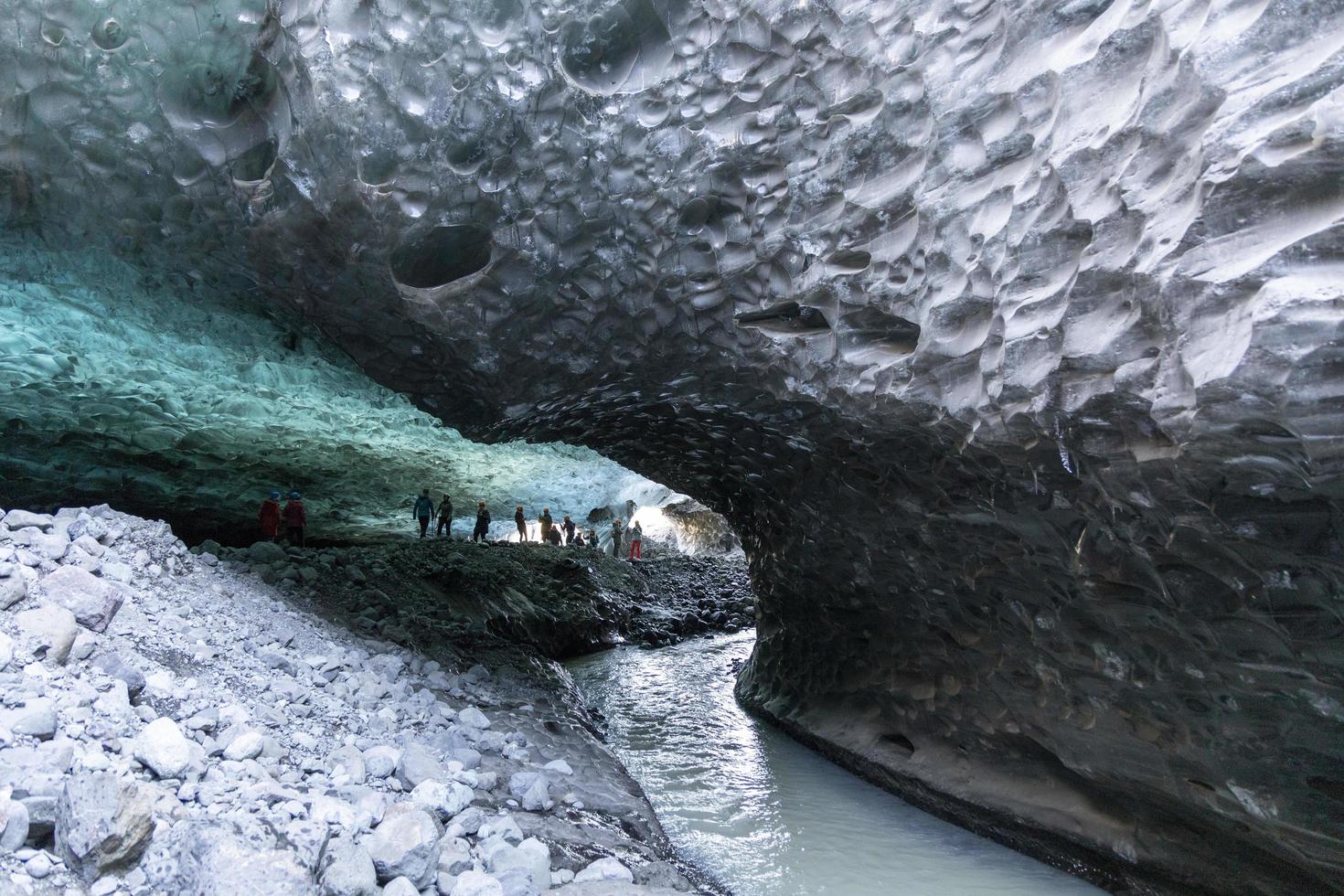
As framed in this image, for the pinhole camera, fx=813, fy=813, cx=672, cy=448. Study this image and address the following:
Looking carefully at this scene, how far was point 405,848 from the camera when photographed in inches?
114

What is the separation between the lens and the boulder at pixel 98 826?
221 cm

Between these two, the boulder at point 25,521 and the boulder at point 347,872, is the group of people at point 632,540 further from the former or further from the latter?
the boulder at point 347,872

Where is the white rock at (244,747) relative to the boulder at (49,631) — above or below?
below

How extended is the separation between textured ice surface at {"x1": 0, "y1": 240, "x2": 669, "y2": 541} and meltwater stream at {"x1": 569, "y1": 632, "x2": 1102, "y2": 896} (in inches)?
188

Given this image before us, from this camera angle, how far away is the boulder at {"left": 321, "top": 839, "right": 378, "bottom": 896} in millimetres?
2627

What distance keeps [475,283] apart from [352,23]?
1530mm

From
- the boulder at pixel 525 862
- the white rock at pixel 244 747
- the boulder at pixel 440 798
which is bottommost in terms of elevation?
the boulder at pixel 525 862

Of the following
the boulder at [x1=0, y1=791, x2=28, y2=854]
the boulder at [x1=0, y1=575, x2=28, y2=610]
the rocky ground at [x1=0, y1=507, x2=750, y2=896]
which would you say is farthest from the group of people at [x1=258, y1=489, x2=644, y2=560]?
the boulder at [x1=0, y1=791, x2=28, y2=854]

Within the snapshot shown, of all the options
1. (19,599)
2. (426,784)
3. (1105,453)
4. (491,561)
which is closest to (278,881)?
(426,784)

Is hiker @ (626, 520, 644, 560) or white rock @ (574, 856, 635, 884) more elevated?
hiker @ (626, 520, 644, 560)

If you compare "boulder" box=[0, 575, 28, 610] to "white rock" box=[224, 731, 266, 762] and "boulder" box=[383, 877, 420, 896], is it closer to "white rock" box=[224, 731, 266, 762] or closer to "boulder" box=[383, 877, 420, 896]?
"white rock" box=[224, 731, 266, 762]

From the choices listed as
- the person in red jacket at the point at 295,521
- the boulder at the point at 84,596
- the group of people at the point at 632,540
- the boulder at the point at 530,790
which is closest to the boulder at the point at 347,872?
the boulder at the point at 530,790

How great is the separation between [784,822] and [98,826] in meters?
4.48

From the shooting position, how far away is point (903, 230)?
395 cm
